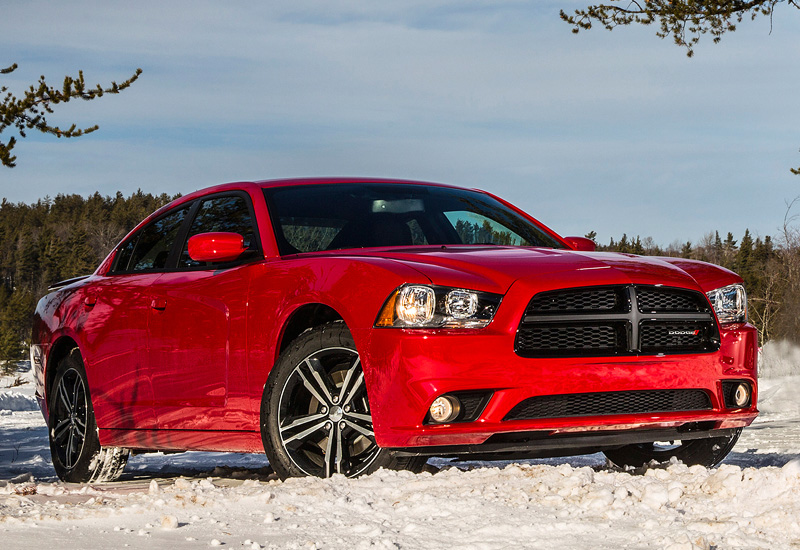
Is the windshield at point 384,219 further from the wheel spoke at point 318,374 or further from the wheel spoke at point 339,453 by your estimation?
the wheel spoke at point 339,453

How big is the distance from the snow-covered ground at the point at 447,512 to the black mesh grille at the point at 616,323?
530 mm

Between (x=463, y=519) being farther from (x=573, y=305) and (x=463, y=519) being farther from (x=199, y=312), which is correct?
(x=199, y=312)

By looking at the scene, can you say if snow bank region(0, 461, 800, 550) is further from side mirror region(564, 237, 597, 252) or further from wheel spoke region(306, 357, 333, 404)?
side mirror region(564, 237, 597, 252)

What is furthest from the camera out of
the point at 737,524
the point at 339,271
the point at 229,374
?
the point at 229,374

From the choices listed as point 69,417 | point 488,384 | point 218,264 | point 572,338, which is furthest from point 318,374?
point 69,417

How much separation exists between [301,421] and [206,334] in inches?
37.9

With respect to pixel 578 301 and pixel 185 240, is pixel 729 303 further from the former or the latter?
pixel 185 240

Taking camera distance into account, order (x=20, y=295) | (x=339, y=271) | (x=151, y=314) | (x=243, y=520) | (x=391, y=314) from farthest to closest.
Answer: (x=20, y=295), (x=151, y=314), (x=339, y=271), (x=391, y=314), (x=243, y=520)

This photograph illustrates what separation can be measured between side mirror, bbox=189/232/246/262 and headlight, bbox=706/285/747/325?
2330 millimetres

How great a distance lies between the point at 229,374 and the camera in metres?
5.23

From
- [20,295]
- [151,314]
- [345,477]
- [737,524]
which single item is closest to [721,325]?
[737,524]

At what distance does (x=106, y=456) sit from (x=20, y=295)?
10185cm

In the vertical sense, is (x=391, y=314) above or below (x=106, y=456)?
above

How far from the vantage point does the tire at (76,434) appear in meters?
6.61
